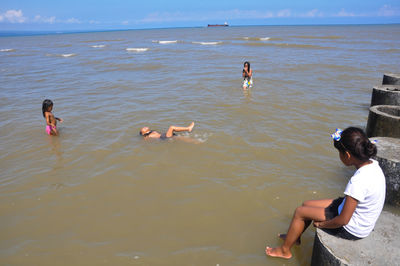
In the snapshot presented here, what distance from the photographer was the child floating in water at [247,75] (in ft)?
36.9

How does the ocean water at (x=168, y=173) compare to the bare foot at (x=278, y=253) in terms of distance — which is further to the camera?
the ocean water at (x=168, y=173)

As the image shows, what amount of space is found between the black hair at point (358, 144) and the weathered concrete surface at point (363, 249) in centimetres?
88

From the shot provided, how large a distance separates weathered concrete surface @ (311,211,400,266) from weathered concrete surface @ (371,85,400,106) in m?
5.05

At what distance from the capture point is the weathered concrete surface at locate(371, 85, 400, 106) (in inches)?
275

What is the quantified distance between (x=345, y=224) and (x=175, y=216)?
231 centimetres

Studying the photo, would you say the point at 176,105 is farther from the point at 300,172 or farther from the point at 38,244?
the point at 38,244

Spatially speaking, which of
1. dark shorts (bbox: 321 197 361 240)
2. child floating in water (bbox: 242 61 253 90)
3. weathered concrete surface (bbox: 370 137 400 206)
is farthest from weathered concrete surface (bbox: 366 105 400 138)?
child floating in water (bbox: 242 61 253 90)

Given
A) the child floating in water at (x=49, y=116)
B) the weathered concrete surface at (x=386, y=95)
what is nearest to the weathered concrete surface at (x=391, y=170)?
the weathered concrete surface at (x=386, y=95)

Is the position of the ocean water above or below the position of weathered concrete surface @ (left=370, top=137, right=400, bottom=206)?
below

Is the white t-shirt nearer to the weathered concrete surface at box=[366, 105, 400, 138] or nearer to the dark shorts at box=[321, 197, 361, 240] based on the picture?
the dark shorts at box=[321, 197, 361, 240]

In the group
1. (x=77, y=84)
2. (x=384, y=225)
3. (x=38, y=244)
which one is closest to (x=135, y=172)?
(x=38, y=244)

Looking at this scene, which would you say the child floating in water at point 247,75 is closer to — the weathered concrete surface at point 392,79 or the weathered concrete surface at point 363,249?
the weathered concrete surface at point 392,79

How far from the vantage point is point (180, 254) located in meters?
3.53

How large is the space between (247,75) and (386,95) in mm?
5190
